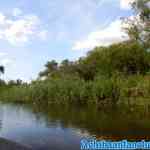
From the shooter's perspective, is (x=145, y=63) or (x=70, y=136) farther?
(x=145, y=63)

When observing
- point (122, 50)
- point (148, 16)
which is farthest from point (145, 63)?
point (148, 16)

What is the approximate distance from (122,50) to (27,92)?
18092 millimetres

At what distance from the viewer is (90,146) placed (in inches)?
555

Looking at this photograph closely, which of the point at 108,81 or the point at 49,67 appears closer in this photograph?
the point at 108,81

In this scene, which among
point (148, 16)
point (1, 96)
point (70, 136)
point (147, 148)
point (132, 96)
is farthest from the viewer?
point (1, 96)

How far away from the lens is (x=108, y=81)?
150ft

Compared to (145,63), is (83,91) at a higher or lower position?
lower

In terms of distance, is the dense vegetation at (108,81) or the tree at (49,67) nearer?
the dense vegetation at (108,81)

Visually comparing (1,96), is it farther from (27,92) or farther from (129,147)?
(129,147)

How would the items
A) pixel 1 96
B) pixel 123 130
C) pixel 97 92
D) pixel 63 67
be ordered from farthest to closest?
pixel 63 67
pixel 1 96
pixel 97 92
pixel 123 130

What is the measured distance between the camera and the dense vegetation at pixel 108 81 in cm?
4056

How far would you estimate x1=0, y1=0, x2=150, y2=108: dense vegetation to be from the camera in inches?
1597

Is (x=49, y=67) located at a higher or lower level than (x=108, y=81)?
higher

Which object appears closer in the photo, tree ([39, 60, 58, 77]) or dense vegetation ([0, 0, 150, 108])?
dense vegetation ([0, 0, 150, 108])
